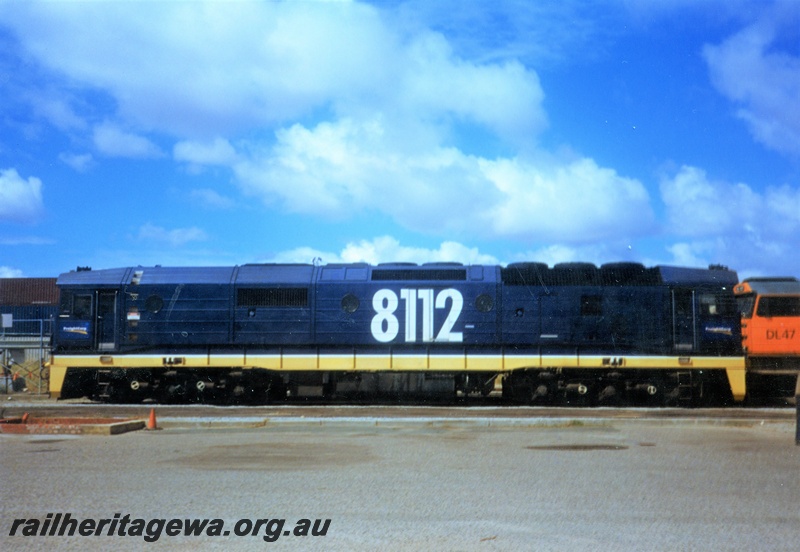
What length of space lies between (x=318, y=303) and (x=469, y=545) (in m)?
17.6

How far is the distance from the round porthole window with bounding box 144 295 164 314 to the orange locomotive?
57.7ft

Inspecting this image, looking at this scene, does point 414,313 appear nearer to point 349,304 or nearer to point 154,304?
point 349,304

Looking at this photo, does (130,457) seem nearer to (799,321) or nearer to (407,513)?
(407,513)

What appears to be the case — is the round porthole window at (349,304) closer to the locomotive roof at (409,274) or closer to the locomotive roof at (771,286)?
the locomotive roof at (409,274)

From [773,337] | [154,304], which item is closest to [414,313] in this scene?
[154,304]

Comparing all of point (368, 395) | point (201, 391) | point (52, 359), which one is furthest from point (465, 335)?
point (52, 359)

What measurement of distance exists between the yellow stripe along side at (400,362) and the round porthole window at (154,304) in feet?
4.74

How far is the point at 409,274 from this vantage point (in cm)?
2452

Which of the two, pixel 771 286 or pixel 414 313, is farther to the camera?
pixel 771 286

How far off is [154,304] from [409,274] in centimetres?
782

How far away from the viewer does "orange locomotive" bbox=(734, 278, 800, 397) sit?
24766mm
